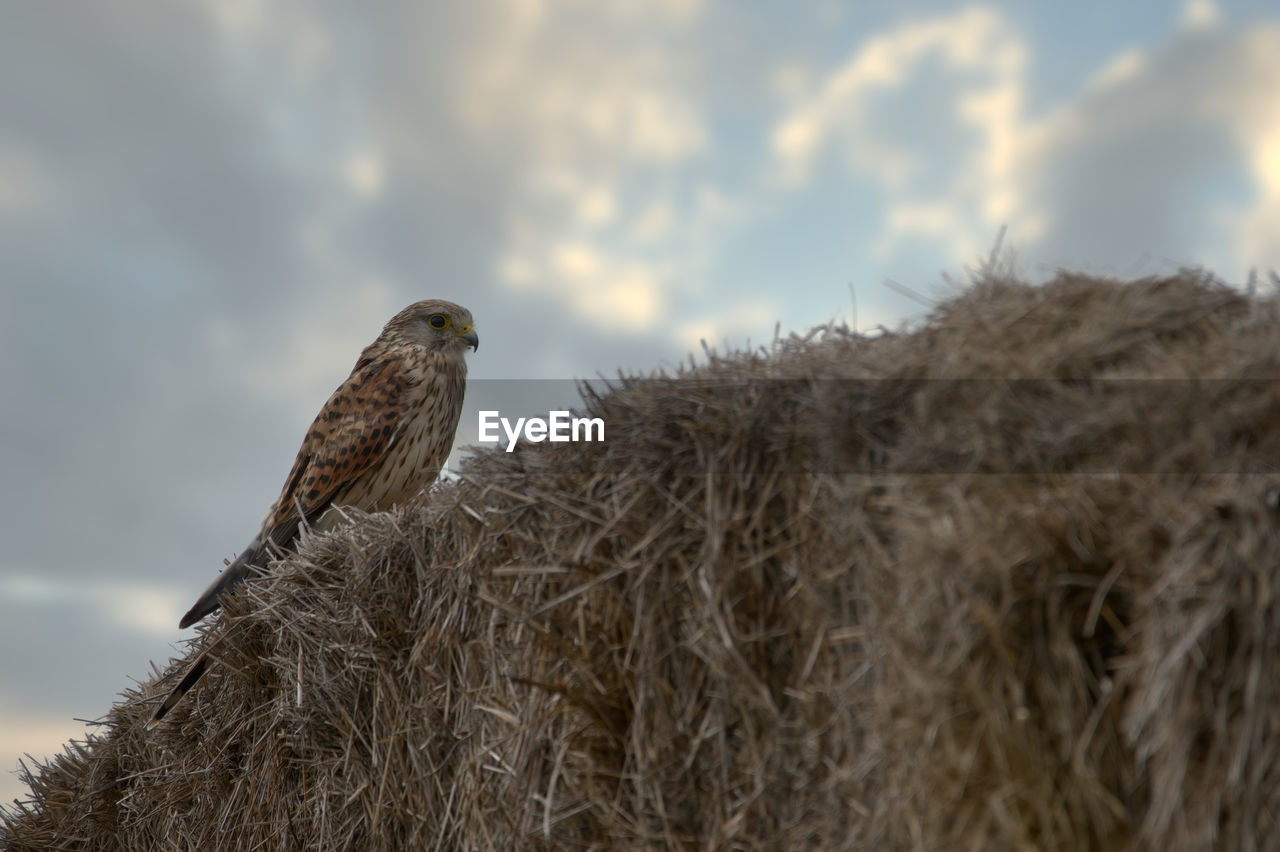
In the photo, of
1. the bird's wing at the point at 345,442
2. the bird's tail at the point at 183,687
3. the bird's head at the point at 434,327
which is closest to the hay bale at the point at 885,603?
the bird's tail at the point at 183,687

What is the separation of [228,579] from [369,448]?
0.98 metres

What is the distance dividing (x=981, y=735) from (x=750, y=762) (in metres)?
0.59

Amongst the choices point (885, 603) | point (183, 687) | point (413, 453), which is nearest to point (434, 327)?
point (413, 453)

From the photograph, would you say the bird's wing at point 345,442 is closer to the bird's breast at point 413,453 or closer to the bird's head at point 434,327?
the bird's breast at point 413,453

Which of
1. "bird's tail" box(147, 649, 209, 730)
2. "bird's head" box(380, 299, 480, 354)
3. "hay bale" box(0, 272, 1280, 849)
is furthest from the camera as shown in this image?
"bird's head" box(380, 299, 480, 354)

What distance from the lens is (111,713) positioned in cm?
545

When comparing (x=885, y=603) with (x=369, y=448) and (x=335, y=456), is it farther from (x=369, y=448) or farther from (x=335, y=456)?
(x=335, y=456)

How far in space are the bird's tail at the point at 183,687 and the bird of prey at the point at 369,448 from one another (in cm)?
45

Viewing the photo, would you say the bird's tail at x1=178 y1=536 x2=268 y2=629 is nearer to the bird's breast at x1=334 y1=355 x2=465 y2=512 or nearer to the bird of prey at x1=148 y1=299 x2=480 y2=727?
the bird of prey at x1=148 y1=299 x2=480 y2=727

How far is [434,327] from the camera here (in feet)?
19.4

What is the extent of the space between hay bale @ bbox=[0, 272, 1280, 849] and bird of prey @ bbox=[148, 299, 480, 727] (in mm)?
1882

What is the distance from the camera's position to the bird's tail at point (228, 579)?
5141 mm

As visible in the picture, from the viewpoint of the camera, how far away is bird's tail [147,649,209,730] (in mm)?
4652

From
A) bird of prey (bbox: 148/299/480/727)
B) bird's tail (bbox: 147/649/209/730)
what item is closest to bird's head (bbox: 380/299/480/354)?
bird of prey (bbox: 148/299/480/727)
